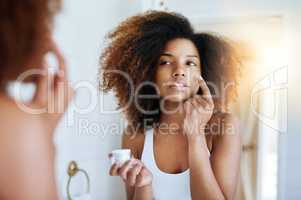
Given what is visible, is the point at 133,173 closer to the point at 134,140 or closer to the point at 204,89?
the point at 134,140

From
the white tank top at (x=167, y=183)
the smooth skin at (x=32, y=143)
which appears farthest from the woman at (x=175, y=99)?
the smooth skin at (x=32, y=143)

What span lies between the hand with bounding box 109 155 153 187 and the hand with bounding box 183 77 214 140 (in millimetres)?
157

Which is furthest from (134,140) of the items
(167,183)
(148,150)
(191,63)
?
(191,63)

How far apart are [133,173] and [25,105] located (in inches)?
13.3

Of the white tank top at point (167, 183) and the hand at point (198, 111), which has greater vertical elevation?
the hand at point (198, 111)

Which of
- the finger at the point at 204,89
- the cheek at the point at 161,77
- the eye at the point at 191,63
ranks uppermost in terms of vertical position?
the eye at the point at 191,63

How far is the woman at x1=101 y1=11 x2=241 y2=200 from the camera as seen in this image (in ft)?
3.24

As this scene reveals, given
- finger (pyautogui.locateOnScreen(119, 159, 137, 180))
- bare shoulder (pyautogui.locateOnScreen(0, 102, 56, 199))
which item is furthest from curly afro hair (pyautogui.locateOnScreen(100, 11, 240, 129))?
bare shoulder (pyautogui.locateOnScreen(0, 102, 56, 199))

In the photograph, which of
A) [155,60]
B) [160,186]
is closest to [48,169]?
[160,186]

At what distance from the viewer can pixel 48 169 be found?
933mm

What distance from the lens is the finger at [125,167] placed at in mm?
971

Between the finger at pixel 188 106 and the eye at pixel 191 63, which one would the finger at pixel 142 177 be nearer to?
the finger at pixel 188 106

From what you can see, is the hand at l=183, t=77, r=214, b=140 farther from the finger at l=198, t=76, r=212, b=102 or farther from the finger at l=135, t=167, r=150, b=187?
the finger at l=135, t=167, r=150, b=187

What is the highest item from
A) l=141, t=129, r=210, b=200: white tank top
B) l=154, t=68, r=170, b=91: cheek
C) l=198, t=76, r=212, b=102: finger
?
l=154, t=68, r=170, b=91: cheek
